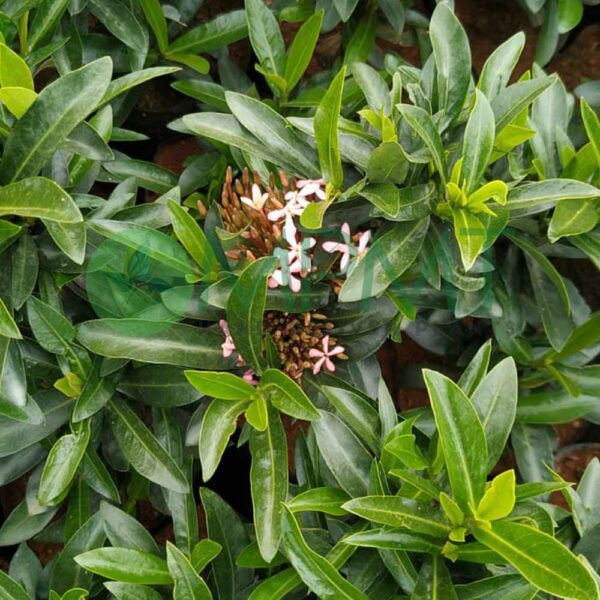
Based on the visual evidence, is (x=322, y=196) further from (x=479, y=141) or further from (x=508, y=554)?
(x=508, y=554)

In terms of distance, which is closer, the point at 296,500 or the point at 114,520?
the point at 296,500

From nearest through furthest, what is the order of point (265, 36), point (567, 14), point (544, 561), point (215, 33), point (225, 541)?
1. point (544, 561)
2. point (225, 541)
3. point (265, 36)
4. point (215, 33)
5. point (567, 14)

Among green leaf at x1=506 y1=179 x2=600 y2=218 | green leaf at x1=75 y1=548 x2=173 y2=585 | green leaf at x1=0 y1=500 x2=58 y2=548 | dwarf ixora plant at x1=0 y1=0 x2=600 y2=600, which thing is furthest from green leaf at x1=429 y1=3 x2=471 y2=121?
green leaf at x1=0 y1=500 x2=58 y2=548

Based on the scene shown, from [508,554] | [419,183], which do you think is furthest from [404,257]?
[508,554]

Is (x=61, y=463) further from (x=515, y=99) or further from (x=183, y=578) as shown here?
(x=515, y=99)

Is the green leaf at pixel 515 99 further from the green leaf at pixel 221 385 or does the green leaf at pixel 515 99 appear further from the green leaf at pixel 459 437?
the green leaf at pixel 221 385

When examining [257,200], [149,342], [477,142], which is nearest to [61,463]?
[149,342]

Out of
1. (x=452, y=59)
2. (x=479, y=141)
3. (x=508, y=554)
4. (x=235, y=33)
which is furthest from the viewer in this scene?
(x=235, y=33)
